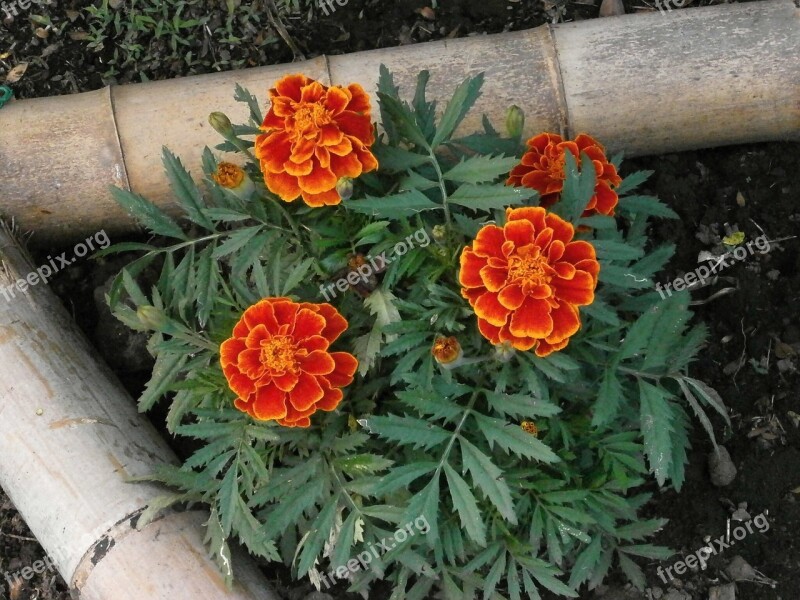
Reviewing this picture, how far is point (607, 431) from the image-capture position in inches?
83.9

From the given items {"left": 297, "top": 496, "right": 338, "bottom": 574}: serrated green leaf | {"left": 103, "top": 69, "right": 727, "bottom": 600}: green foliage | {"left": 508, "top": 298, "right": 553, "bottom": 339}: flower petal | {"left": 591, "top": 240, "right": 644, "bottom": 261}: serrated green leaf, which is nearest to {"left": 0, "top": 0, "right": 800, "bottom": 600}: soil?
{"left": 103, "top": 69, "right": 727, "bottom": 600}: green foliage

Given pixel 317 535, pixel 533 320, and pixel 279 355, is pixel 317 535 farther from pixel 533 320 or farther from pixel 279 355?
pixel 533 320

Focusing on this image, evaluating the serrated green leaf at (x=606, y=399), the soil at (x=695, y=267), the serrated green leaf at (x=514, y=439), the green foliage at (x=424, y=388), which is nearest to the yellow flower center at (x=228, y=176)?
the green foliage at (x=424, y=388)

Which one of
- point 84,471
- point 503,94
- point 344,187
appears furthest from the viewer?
point 503,94

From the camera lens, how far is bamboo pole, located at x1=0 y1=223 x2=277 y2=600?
2.10m

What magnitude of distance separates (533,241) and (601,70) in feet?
4.20

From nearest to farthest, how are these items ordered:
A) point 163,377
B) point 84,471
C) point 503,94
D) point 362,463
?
point 362,463 < point 163,377 < point 84,471 < point 503,94

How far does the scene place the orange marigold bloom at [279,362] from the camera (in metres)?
1.63

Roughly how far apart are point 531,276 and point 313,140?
0.54 m

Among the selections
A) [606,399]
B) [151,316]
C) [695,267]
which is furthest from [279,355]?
[695,267]

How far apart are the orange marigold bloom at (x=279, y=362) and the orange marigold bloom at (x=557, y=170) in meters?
0.58

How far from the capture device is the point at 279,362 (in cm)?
161

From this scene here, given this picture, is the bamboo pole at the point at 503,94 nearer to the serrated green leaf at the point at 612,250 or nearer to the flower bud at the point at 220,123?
the flower bud at the point at 220,123

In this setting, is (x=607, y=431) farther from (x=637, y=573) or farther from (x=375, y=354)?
(x=375, y=354)
